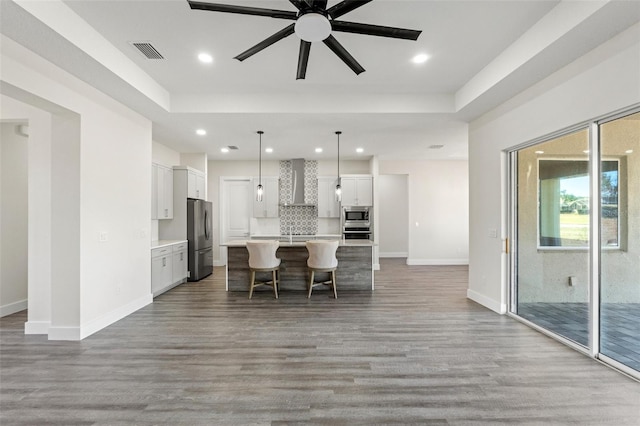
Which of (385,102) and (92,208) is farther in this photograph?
(385,102)

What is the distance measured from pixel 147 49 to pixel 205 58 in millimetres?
563

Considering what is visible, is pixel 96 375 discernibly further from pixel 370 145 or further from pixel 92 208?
pixel 370 145

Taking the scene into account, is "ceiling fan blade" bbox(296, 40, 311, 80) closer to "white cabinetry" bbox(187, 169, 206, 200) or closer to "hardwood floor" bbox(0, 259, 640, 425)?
"hardwood floor" bbox(0, 259, 640, 425)

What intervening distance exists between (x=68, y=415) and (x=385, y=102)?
15.0 ft

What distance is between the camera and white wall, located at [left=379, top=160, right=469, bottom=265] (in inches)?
322

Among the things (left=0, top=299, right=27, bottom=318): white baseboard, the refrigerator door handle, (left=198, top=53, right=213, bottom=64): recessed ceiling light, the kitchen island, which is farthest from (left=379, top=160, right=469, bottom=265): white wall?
(left=0, top=299, right=27, bottom=318): white baseboard

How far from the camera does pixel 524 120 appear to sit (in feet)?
11.7

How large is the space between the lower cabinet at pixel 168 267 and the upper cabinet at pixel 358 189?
13.1 ft

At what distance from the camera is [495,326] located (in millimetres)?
3580

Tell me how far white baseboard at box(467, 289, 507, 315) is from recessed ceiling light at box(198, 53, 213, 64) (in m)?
4.76

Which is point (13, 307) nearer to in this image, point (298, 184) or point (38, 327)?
point (38, 327)

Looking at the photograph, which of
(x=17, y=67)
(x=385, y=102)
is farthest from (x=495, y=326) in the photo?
(x=17, y=67)

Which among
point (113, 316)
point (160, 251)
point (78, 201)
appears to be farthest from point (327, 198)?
point (78, 201)

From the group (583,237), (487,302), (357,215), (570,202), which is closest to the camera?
(583,237)
